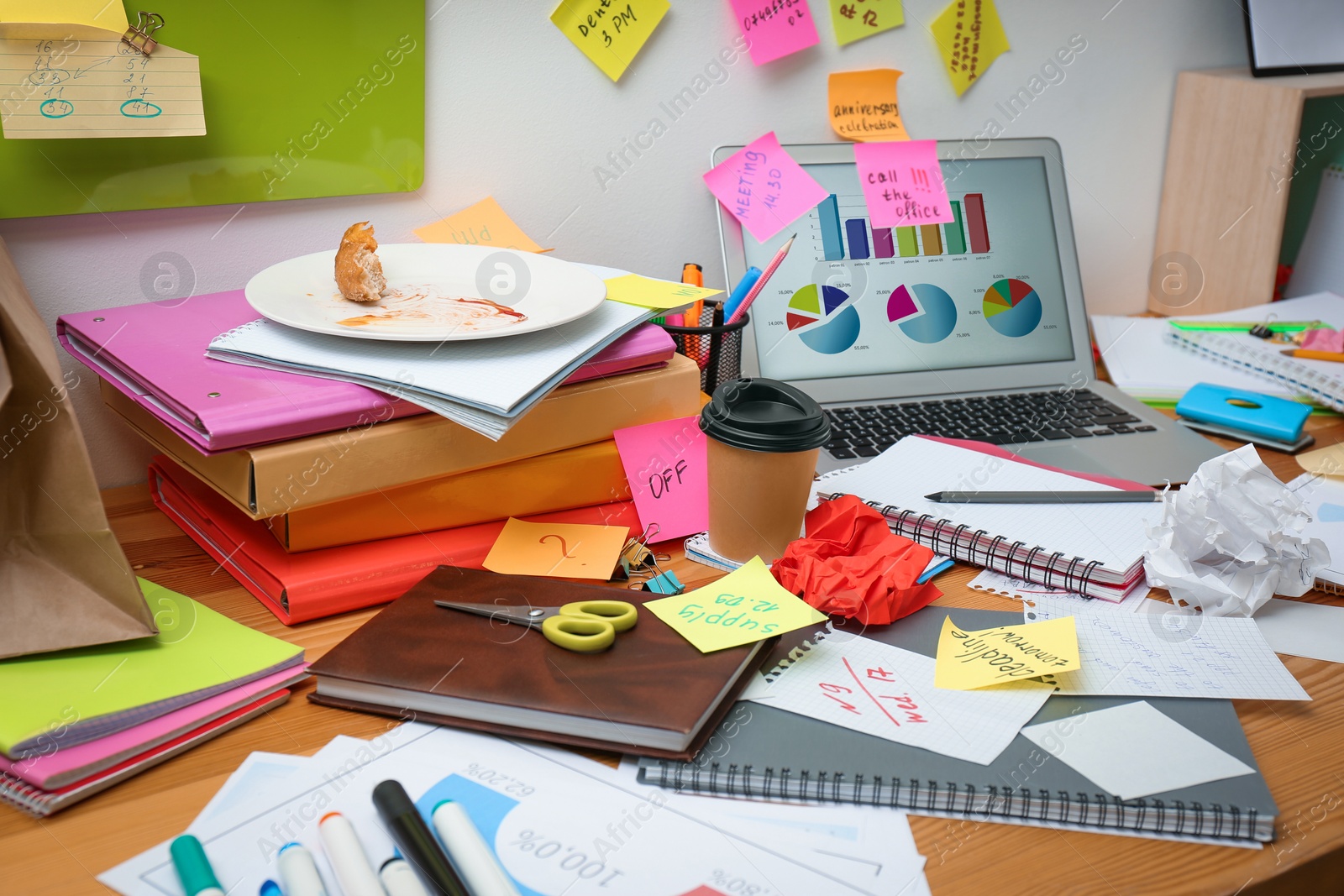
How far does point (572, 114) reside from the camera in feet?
3.14

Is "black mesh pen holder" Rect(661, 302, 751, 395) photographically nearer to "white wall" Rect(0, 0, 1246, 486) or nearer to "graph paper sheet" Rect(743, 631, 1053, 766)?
"white wall" Rect(0, 0, 1246, 486)

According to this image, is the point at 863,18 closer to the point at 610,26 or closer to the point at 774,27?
the point at 774,27

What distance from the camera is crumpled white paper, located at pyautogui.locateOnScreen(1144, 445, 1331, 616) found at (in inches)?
26.0

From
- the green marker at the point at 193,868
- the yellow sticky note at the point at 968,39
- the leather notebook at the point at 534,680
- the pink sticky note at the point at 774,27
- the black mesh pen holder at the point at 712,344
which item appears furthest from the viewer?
the yellow sticky note at the point at 968,39

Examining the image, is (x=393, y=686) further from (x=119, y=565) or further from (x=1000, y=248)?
(x=1000, y=248)

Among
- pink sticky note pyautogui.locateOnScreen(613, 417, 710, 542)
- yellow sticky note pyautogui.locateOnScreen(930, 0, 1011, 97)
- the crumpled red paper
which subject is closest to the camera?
the crumpled red paper

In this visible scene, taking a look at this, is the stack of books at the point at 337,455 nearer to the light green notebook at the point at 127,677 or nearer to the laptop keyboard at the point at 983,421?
the light green notebook at the point at 127,677

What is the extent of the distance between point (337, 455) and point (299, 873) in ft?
0.92

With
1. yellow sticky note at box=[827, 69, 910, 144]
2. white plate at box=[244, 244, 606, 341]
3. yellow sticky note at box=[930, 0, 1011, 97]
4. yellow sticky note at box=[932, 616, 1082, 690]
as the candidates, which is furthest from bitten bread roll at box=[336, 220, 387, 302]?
yellow sticky note at box=[930, 0, 1011, 97]

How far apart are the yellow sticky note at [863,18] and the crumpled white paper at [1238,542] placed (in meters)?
0.65

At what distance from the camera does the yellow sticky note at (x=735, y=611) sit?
1.87ft

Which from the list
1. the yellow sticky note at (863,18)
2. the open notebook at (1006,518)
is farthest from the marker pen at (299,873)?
the yellow sticky note at (863,18)

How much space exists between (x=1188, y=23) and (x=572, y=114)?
2.98 ft

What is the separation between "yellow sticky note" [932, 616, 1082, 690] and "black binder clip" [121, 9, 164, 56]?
72cm
